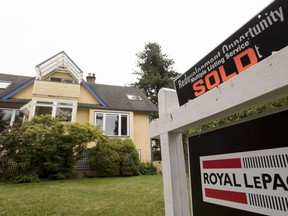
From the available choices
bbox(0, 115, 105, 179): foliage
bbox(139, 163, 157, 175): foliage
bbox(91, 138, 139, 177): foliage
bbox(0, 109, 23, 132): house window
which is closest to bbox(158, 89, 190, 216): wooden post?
bbox(0, 115, 105, 179): foliage

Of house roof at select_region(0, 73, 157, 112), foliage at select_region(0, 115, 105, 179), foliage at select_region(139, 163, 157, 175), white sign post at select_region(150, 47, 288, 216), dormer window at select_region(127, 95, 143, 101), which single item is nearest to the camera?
white sign post at select_region(150, 47, 288, 216)

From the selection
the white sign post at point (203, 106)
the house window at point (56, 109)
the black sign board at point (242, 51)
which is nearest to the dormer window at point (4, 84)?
the house window at point (56, 109)

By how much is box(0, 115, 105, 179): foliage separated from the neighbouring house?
2615 millimetres

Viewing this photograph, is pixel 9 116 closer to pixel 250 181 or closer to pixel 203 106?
pixel 203 106

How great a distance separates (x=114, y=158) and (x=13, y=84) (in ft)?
33.4

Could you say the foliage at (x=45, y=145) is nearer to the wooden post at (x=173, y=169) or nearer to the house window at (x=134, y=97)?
the house window at (x=134, y=97)

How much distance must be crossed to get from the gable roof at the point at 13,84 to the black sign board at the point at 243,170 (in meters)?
14.0

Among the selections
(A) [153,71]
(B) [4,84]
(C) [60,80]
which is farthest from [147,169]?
(A) [153,71]

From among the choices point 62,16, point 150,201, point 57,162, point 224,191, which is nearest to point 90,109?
point 57,162

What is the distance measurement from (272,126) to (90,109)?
13.2 m

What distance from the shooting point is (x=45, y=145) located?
8.94 meters

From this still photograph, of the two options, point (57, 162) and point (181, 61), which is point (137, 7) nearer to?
point (57, 162)

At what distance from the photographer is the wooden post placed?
1317 millimetres

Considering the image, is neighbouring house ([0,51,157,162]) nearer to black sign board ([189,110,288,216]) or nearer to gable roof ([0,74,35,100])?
gable roof ([0,74,35,100])
